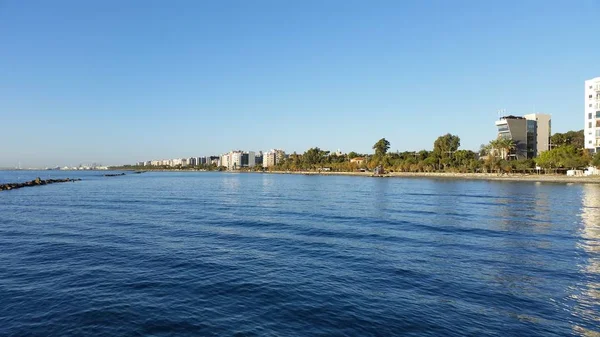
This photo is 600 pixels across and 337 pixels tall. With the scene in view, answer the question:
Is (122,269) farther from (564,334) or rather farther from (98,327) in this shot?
(564,334)

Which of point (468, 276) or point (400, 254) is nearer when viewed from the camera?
point (468, 276)

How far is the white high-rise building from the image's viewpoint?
410 ft

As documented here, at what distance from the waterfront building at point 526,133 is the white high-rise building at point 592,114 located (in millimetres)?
44175

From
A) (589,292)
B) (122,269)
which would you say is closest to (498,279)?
(589,292)

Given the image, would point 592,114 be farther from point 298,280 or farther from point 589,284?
point 298,280

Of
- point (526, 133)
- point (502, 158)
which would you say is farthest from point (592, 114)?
point (526, 133)

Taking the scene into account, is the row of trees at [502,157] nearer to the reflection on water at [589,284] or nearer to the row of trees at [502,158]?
the row of trees at [502,158]

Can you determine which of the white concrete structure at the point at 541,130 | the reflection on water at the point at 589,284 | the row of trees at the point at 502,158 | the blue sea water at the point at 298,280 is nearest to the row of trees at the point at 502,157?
the row of trees at the point at 502,158

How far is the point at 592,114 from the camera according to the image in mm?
126312

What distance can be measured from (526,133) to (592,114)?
5436cm

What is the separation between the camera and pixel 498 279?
1750 centimetres

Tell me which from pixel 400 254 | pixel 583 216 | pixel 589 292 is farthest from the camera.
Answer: pixel 583 216

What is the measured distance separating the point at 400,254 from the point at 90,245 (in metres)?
19.2

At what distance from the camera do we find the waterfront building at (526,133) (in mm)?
178750
